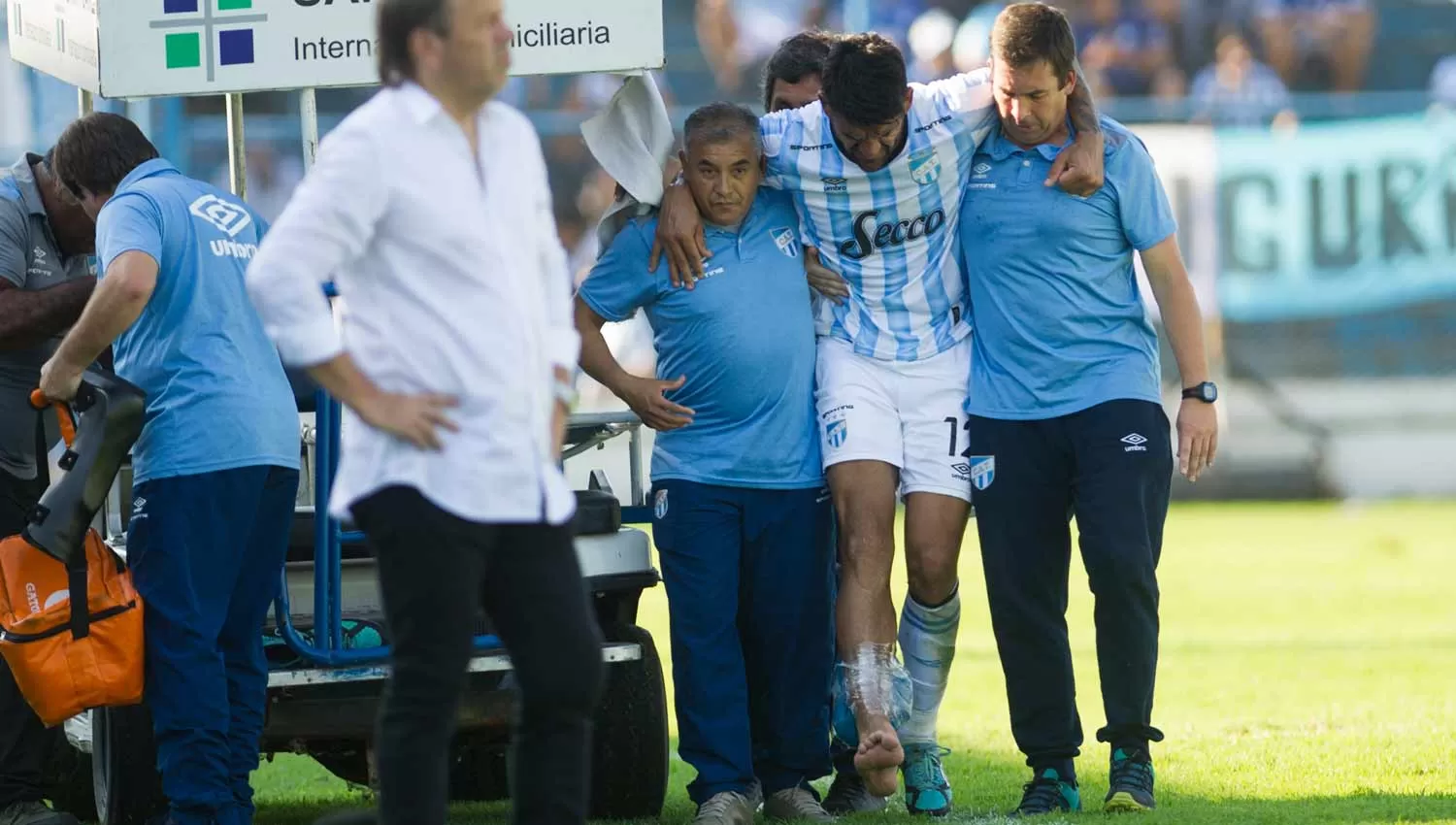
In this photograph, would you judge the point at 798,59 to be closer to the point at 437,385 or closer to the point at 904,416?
the point at 904,416

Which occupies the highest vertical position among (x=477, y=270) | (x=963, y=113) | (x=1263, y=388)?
(x=963, y=113)

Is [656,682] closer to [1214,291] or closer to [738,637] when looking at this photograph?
[738,637]

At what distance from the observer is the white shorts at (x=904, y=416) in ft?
19.1

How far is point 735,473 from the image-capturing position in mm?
5812

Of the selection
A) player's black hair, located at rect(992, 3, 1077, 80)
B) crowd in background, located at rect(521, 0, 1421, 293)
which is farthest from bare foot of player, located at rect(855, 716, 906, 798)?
crowd in background, located at rect(521, 0, 1421, 293)

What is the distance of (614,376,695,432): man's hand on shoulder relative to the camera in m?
5.76

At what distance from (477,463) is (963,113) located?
2.39 m

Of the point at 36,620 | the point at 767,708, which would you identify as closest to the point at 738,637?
the point at 767,708

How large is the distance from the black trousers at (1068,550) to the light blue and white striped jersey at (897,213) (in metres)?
0.36

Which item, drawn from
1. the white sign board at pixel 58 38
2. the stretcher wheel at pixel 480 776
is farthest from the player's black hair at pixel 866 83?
the stretcher wheel at pixel 480 776

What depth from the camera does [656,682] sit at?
6.00 metres

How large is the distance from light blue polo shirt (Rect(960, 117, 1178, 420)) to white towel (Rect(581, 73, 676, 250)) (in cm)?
91

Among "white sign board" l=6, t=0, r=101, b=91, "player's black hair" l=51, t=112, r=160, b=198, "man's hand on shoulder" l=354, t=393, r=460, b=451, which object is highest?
"white sign board" l=6, t=0, r=101, b=91

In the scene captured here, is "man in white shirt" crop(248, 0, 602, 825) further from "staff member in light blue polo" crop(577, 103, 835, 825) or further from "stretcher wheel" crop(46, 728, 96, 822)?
"stretcher wheel" crop(46, 728, 96, 822)
